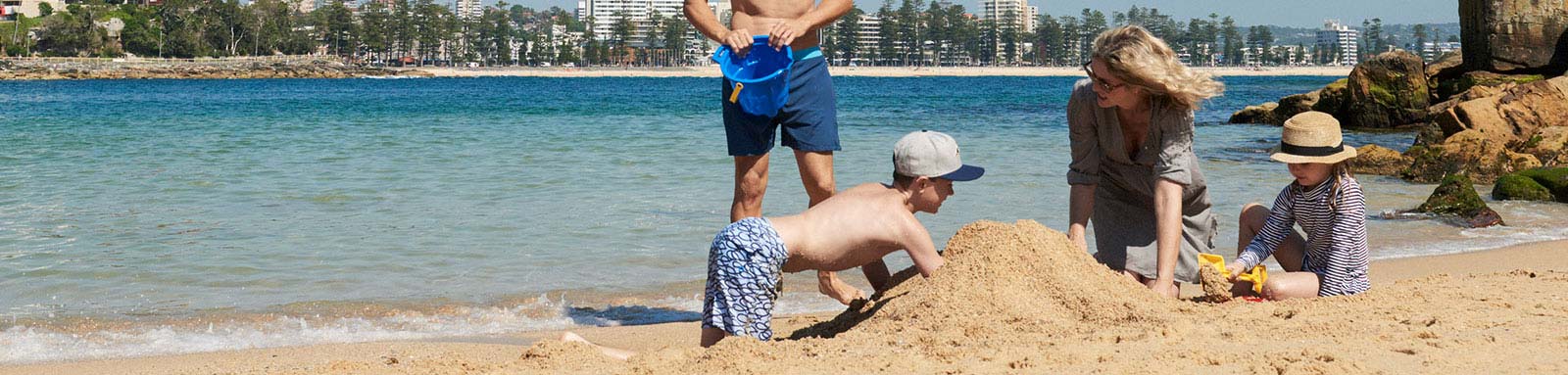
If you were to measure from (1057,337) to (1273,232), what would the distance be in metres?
1.13

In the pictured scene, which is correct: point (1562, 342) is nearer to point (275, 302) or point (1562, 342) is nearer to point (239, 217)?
point (275, 302)

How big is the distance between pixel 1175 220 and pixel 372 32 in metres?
120

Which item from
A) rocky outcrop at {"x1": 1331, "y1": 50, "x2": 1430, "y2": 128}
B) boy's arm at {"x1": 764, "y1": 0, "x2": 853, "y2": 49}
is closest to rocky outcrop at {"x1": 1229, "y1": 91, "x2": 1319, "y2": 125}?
rocky outcrop at {"x1": 1331, "y1": 50, "x2": 1430, "y2": 128}

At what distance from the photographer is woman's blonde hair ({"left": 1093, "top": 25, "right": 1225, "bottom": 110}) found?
357 centimetres

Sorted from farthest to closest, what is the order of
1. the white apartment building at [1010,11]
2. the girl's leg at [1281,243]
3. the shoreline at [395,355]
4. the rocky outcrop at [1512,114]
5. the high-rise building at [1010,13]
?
the white apartment building at [1010,11] → the high-rise building at [1010,13] → the rocky outcrop at [1512,114] → the girl's leg at [1281,243] → the shoreline at [395,355]

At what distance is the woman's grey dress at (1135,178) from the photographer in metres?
3.78

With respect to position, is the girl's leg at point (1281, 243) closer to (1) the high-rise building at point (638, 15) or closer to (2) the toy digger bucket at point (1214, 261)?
(2) the toy digger bucket at point (1214, 261)

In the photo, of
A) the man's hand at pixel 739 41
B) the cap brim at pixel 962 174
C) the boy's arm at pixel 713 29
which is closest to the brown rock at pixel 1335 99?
the boy's arm at pixel 713 29

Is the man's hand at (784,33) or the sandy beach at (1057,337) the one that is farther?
the man's hand at (784,33)

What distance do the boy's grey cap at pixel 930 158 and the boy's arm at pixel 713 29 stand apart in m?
0.84

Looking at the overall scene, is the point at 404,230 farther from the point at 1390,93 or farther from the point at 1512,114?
the point at 1390,93

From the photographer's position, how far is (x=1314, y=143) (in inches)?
147

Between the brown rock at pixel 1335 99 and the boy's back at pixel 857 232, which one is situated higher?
the brown rock at pixel 1335 99

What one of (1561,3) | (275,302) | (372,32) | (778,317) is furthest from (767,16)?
(372,32)
